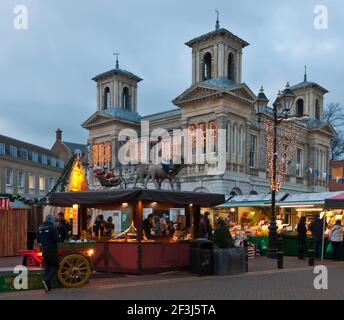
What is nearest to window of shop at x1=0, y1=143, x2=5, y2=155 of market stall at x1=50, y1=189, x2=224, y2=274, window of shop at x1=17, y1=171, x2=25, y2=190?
window of shop at x1=17, y1=171, x2=25, y2=190

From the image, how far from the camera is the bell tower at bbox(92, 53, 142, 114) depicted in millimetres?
45250

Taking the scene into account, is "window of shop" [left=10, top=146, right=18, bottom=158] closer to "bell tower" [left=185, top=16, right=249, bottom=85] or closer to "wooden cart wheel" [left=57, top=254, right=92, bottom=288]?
"bell tower" [left=185, top=16, right=249, bottom=85]

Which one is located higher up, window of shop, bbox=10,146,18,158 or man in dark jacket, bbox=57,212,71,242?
window of shop, bbox=10,146,18,158

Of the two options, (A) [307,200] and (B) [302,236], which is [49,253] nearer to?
(B) [302,236]

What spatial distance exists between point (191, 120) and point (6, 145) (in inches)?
1171

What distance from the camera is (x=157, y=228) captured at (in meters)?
15.7

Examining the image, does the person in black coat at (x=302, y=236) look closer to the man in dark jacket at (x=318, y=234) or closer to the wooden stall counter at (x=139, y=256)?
the man in dark jacket at (x=318, y=234)

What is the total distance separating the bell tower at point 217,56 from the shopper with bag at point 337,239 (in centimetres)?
1881

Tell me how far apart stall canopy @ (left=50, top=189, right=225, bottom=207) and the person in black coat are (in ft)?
18.9

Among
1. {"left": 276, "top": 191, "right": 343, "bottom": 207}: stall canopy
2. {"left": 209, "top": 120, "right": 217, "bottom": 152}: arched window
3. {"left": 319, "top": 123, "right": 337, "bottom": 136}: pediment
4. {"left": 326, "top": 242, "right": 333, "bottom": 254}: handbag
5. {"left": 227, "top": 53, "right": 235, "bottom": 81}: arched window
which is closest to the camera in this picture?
{"left": 326, "top": 242, "right": 333, "bottom": 254}: handbag

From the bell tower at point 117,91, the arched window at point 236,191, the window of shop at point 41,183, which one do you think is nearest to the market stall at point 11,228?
the arched window at point 236,191

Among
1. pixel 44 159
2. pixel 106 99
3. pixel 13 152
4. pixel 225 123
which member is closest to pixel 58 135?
pixel 44 159

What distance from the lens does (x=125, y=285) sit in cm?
1223

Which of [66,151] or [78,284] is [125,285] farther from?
[66,151]
